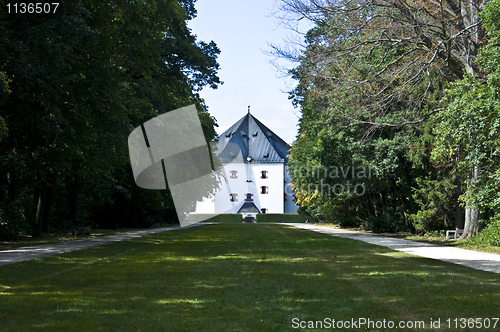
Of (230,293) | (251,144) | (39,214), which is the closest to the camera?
(230,293)

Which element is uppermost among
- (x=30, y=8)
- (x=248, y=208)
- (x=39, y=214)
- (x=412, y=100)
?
(x=30, y=8)

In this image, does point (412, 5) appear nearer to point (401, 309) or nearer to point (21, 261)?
point (401, 309)

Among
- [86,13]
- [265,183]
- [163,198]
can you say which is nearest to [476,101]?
[86,13]

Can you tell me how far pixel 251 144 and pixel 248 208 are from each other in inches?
469

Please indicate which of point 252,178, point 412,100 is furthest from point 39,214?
point 252,178

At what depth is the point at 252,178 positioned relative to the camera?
82688mm

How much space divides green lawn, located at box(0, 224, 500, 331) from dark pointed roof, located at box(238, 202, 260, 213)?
67.9 metres

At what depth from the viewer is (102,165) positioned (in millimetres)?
17844

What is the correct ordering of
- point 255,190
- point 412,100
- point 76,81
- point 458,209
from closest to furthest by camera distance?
1. point 76,81
2. point 412,100
3. point 458,209
4. point 255,190

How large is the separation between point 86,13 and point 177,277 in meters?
7.91

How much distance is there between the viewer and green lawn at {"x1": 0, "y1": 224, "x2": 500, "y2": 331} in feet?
18.7

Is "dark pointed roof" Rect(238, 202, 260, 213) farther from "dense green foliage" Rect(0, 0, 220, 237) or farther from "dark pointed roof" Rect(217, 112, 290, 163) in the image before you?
"dense green foliage" Rect(0, 0, 220, 237)

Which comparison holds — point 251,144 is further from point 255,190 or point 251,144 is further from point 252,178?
point 255,190

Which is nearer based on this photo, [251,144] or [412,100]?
[412,100]
